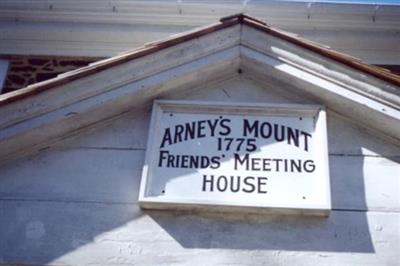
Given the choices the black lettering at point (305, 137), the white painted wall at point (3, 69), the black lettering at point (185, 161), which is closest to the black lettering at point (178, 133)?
the black lettering at point (185, 161)

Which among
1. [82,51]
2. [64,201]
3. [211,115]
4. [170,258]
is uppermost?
[82,51]

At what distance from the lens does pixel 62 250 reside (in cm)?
250

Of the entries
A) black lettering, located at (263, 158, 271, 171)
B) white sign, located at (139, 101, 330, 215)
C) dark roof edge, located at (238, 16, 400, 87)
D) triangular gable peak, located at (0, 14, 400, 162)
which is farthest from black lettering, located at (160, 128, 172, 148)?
dark roof edge, located at (238, 16, 400, 87)

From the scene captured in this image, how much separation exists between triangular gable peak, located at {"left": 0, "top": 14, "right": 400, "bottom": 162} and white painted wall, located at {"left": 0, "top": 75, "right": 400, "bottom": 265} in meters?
0.13

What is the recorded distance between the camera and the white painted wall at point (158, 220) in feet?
8.11

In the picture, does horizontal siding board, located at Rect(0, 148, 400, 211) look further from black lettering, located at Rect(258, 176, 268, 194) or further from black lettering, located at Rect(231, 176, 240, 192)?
black lettering, located at Rect(231, 176, 240, 192)

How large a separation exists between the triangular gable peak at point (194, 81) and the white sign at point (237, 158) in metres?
0.14

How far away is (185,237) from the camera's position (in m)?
2.52

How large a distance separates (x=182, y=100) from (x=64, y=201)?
77 cm

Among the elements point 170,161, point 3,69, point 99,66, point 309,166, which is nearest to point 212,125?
point 170,161

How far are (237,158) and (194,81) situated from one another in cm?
53

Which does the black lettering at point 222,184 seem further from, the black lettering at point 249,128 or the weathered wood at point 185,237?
the black lettering at point 249,128

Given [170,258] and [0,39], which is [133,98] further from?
[0,39]

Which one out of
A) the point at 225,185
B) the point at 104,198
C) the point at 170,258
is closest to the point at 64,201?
the point at 104,198
